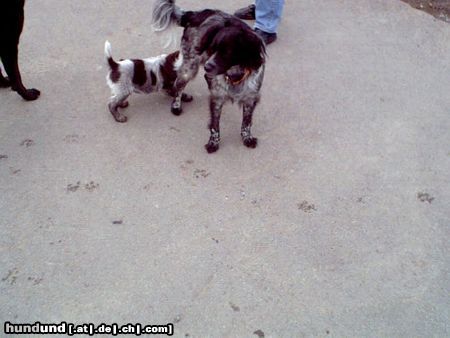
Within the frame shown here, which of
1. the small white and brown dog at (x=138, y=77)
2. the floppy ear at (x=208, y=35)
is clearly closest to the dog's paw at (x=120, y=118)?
the small white and brown dog at (x=138, y=77)

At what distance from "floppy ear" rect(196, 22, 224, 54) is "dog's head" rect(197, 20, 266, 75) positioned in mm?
55

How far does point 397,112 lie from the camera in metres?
3.70

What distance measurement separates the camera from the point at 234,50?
257 centimetres

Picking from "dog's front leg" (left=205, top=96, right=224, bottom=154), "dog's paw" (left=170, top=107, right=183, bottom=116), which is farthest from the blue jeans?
"dog's front leg" (left=205, top=96, right=224, bottom=154)

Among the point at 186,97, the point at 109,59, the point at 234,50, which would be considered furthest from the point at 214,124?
the point at 109,59

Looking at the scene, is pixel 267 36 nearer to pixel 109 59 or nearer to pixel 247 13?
pixel 247 13

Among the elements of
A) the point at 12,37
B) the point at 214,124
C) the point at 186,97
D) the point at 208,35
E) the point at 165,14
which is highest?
→ the point at 208,35

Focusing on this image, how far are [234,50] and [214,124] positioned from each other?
729 mm

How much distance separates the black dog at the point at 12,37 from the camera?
287cm

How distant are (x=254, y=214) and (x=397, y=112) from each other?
6.02ft

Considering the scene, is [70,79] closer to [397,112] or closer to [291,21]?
[291,21]

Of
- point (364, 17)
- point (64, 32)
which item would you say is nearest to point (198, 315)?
point (64, 32)

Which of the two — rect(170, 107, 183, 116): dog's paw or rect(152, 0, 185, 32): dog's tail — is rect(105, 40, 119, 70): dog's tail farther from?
rect(170, 107, 183, 116): dog's paw

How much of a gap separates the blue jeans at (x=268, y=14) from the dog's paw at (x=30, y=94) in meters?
2.29
